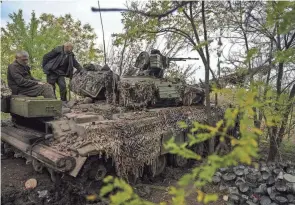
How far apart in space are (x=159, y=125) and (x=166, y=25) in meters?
3.17

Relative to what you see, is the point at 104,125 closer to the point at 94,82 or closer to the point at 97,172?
the point at 97,172

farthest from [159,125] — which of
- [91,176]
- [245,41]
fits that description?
[245,41]

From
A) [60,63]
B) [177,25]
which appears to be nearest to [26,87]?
[60,63]

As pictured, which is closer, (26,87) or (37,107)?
(37,107)

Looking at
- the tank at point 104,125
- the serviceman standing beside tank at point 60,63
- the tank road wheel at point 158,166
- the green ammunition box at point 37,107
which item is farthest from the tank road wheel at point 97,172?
the serviceman standing beside tank at point 60,63

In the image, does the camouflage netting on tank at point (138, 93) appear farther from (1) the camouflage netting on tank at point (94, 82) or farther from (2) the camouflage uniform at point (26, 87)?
(2) the camouflage uniform at point (26, 87)

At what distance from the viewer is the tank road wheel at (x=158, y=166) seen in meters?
7.45

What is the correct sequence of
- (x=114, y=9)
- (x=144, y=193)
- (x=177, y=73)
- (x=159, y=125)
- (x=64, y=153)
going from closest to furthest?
(x=114, y=9), (x=64, y=153), (x=144, y=193), (x=159, y=125), (x=177, y=73)

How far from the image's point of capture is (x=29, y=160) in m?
7.13

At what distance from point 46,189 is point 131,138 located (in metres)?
1.95

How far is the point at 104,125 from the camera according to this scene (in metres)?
6.16

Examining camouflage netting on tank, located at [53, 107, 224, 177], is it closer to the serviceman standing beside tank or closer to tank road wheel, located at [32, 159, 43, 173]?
tank road wheel, located at [32, 159, 43, 173]

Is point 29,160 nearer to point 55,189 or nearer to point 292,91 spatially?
point 55,189

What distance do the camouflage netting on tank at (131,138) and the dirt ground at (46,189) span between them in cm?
57
